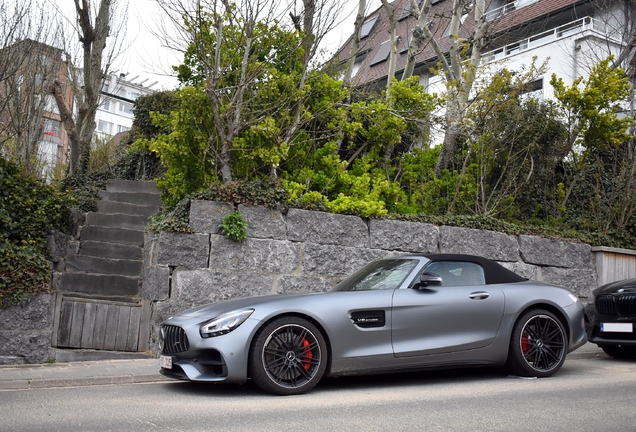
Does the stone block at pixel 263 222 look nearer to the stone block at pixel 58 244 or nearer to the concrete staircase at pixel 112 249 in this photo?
the concrete staircase at pixel 112 249

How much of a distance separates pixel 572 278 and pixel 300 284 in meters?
5.04

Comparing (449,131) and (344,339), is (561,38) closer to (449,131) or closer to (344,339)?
(449,131)

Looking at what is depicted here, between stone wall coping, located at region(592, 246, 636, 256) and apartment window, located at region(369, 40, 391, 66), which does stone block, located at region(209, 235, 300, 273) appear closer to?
stone wall coping, located at region(592, 246, 636, 256)

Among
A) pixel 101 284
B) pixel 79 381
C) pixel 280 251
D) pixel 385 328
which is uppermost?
pixel 280 251

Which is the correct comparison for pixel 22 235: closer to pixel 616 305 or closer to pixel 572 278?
pixel 616 305

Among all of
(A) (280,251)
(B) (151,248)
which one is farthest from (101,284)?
(A) (280,251)

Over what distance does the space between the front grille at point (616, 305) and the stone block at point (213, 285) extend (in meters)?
4.51

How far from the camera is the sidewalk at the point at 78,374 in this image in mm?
6738

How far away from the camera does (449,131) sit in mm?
12555

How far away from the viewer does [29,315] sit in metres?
7.96

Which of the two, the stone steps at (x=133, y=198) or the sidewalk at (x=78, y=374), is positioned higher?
the stone steps at (x=133, y=198)

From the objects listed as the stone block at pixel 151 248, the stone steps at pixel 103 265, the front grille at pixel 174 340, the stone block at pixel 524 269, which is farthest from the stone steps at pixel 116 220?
the stone block at pixel 524 269

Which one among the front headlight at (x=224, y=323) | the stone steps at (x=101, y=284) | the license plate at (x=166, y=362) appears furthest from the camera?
the stone steps at (x=101, y=284)

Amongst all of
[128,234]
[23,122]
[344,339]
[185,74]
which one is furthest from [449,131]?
[23,122]
